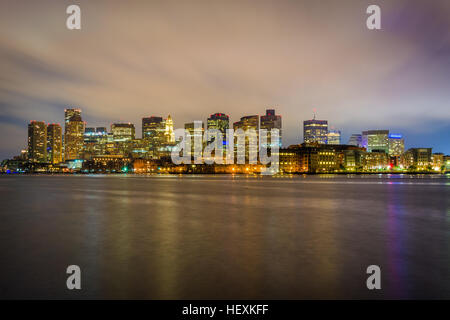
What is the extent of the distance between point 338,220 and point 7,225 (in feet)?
72.4

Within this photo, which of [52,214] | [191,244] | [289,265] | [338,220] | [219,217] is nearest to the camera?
[289,265]

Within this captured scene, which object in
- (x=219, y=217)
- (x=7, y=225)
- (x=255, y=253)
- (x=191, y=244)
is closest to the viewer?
(x=255, y=253)

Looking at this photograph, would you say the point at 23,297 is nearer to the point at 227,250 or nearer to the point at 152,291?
the point at 152,291

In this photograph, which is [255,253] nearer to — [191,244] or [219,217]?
[191,244]

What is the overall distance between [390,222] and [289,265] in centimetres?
1316

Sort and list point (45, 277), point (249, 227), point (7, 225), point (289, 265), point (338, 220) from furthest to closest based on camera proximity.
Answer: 1. point (338, 220)
2. point (7, 225)
3. point (249, 227)
4. point (289, 265)
5. point (45, 277)

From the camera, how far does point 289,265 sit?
11.1 m
